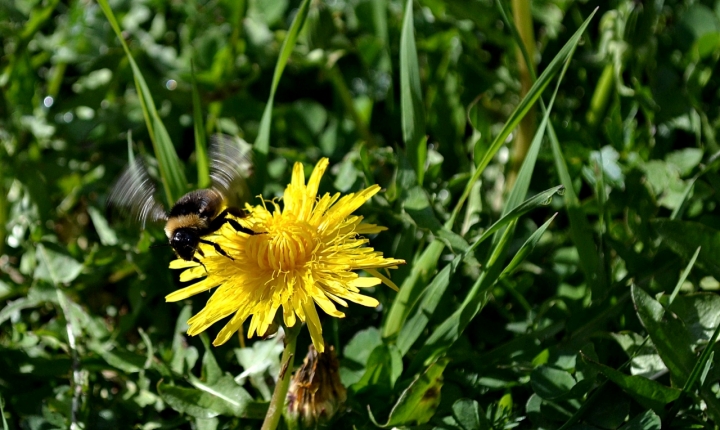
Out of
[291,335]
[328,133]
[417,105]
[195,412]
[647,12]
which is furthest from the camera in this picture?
[328,133]

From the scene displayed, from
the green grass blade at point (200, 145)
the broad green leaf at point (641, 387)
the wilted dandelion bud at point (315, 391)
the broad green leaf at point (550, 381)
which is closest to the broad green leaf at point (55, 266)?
the green grass blade at point (200, 145)

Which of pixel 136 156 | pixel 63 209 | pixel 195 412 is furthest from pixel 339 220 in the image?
pixel 63 209

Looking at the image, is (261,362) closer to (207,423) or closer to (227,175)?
(207,423)

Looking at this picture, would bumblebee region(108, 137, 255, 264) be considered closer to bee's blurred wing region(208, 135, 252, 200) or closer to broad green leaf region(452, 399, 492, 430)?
bee's blurred wing region(208, 135, 252, 200)

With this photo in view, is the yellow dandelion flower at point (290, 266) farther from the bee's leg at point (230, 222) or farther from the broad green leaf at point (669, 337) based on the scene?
A: the broad green leaf at point (669, 337)

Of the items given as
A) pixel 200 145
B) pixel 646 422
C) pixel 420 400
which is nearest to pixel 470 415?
pixel 420 400

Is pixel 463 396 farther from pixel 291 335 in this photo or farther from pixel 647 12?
pixel 647 12

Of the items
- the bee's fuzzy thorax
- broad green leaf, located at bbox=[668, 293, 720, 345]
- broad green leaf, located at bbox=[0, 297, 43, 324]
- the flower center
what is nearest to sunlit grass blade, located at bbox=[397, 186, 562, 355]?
the flower center
